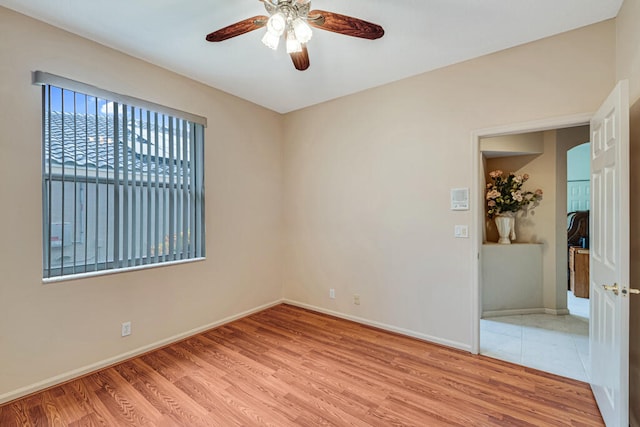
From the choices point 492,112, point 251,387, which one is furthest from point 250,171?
point 492,112

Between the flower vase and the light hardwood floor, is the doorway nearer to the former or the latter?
the flower vase

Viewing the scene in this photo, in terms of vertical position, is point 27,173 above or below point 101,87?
below

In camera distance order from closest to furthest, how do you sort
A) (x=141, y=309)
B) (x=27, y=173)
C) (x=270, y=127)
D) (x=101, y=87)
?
(x=27, y=173) → (x=101, y=87) → (x=141, y=309) → (x=270, y=127)

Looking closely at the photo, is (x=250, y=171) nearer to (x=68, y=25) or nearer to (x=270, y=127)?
(x=270, y=127)

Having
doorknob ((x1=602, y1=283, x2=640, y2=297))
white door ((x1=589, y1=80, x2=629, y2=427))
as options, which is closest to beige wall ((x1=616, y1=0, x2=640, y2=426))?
white door ((x1=589, y1=80, x2=629, y2=427))

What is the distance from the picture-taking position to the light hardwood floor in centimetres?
187

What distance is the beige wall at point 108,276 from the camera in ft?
6.73

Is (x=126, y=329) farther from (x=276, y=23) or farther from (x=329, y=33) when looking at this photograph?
(x=329, y=33)

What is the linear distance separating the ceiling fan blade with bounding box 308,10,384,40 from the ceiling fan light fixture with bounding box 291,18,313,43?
61 mm

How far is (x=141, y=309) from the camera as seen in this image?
2727 mm

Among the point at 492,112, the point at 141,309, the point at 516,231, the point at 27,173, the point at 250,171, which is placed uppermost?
the point at 492,112

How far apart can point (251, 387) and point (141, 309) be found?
132 cm

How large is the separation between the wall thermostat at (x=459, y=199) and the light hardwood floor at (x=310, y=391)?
135 centimetres

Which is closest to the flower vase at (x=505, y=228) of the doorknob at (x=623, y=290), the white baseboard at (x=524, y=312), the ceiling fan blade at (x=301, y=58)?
the white baseboard at (x=524, y=312)
